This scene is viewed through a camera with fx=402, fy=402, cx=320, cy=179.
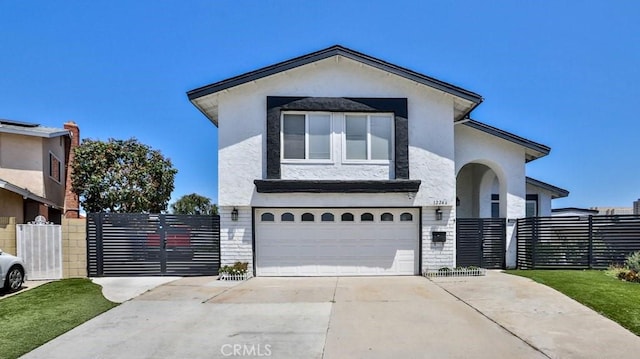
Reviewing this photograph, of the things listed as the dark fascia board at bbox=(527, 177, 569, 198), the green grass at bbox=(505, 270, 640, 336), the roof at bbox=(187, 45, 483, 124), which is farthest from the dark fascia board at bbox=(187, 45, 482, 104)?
the dark fascia board at bbox=(527, 177, 569, 198)

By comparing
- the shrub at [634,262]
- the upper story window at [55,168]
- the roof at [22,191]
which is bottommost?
the shrub at [634,262]

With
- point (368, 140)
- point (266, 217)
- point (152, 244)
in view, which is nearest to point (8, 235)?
point (152, 244)

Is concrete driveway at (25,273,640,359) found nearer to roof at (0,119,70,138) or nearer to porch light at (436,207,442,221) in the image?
porch light at (436,207,442,221)

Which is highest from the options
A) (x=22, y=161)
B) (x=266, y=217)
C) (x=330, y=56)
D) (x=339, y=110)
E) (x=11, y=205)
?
(x=330, y=56)

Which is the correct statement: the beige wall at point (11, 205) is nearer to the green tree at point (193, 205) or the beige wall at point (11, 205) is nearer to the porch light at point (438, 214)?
the porch light at point (438, 214)

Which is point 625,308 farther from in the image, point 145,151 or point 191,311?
point 145,151

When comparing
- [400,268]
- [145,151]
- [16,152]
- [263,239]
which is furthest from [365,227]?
[16,152]

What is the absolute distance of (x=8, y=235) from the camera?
444 inches

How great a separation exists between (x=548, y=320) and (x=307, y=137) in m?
7.79

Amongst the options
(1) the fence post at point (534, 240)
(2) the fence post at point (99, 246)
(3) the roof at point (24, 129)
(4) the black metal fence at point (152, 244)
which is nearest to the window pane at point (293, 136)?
(4) the black metal fence at point (152, 244)

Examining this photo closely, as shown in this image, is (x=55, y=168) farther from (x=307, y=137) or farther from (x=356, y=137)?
(x=356, y=137)

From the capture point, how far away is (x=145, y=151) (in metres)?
21.5

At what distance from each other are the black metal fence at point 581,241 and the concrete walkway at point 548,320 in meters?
2.92

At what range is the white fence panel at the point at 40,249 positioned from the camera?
11.4 metres
